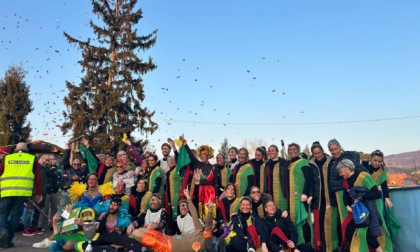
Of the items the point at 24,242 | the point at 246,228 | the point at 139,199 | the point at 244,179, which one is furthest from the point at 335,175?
the point at 24,242

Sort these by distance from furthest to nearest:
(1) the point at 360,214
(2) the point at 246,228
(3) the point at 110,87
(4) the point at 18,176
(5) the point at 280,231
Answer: (3) the point at 110,87 → (4) the point at 18,176 → (2) the point at 246,228 → (5) the point at 280,231 → (1) the point at 360,214

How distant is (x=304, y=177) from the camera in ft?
21.1

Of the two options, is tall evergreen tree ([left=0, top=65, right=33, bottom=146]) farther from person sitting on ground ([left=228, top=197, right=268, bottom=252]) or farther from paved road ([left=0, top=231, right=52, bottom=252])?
person sitting on ground ([left=228, top=197, right=268, bottom=252])

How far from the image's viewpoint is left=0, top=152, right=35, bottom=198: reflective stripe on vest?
6848mm

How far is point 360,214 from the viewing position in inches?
208

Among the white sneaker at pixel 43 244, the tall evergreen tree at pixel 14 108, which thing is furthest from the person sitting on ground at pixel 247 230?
the tall evergreen tree at pixel 14 108

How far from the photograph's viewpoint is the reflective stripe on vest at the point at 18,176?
6.85m

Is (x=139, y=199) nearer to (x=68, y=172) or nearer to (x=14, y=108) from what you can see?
(x=68, y=172)

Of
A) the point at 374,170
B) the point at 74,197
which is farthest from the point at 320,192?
the point at 74,197

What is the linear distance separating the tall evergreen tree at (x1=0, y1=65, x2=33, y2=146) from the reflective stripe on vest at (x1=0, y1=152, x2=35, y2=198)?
21.7 metres

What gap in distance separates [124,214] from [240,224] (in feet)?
6.85

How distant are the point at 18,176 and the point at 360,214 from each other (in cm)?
585

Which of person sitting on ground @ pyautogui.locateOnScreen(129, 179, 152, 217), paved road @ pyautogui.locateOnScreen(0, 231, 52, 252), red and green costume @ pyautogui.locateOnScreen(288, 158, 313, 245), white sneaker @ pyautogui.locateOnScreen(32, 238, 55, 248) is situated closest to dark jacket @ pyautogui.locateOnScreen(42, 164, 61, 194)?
paved road @ pyautogui.locateOnScreen(0, 231, 52, 252)

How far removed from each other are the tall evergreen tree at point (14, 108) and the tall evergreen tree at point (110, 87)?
9386 mm
